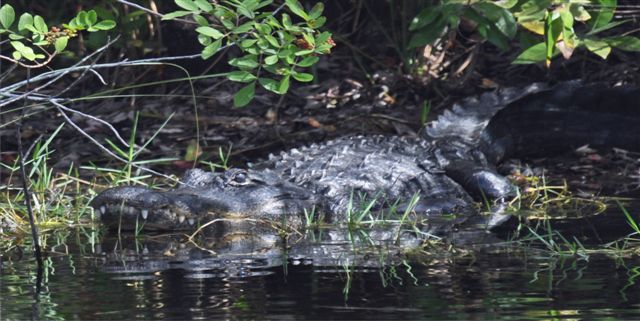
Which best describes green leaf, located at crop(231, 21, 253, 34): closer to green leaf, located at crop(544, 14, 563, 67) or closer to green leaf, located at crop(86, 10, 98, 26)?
green leaf, located at crop(86, 10, 98, 26)

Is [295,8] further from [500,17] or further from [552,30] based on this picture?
[500,17]

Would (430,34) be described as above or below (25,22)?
above

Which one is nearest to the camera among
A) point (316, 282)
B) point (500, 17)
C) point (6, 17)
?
point (316, 282)

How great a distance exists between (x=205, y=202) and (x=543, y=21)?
1805 millimetres

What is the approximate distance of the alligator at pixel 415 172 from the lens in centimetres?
518

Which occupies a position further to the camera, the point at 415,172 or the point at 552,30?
the point at 415,172

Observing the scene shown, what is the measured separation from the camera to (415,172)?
6270 mm

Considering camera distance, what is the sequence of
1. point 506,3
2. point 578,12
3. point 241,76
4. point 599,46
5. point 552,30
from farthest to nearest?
point 506,3, point 599,46, point 578,12, point 552,30, point 241,76

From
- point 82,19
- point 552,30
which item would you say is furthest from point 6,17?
point 552,30

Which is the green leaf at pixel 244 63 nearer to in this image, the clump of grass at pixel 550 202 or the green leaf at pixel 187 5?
the green leaf at pixel 187 5

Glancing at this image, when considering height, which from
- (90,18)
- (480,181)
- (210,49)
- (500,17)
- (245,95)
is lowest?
(480,181)

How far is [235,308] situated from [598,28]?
107 inches

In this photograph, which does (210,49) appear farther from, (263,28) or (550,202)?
(550,202)

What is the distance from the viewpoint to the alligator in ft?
17.0
